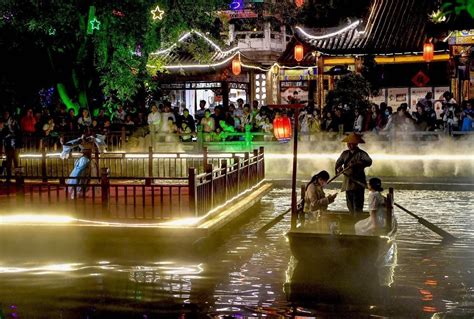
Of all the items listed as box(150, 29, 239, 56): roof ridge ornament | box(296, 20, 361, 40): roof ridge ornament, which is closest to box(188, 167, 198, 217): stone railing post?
box(150, 29, 239, 56): roof ridge ornament

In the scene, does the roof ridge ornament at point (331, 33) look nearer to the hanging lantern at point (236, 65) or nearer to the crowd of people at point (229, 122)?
the hanging lantern at point (236, 65)

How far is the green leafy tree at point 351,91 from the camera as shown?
31.3m

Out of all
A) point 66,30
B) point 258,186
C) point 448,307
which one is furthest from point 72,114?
point 448,307

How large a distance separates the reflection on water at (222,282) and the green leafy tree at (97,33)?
38.8 feet

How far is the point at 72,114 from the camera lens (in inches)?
1156

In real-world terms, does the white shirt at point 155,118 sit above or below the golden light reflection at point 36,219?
above

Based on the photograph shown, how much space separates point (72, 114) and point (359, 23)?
41.5 feet

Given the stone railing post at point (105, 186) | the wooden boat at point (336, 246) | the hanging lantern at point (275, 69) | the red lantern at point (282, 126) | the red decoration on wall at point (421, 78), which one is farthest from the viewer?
the hanging lantern at point (275, 69)

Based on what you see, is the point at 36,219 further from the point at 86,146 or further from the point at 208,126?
the point at 208,126

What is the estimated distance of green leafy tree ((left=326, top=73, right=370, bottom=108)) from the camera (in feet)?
103

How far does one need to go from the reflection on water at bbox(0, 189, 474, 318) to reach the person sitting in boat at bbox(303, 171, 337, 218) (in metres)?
0.98

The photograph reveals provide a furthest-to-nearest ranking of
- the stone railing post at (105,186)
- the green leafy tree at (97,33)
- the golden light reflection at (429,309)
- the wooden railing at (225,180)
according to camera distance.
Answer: the green leafy tree at (97,33) < the wooden railing at (225,180) < the stone railing post at (105,186) < the golden light reflection at (429,309)

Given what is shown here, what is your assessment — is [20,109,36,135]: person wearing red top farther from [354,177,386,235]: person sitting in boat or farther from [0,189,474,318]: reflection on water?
[354,177,386,235]: person sitting in boat

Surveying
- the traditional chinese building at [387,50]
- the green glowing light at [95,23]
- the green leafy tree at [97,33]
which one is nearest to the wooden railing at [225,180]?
the green glowing light at [95,23]
